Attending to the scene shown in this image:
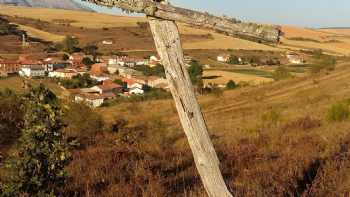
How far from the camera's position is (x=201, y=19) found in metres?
3.11

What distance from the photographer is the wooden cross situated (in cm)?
300

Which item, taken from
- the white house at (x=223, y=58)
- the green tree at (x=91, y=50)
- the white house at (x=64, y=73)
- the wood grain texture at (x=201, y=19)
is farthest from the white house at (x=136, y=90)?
the wood grain texture at (x=201, y=19)

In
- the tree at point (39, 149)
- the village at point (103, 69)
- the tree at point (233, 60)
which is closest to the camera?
the tree at point (39, 149)

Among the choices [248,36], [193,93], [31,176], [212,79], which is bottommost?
[212,79]

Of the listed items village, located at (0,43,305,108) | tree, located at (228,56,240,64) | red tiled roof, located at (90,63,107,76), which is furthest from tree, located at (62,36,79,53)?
tree, located at (228,56,240,64)

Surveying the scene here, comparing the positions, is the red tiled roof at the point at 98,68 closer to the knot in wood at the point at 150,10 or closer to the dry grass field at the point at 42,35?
the dry grass field at the point at 42,35

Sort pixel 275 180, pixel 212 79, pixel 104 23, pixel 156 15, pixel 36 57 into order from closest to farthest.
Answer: pixel 156 15
pixel 275 180
pixel 212 79
pixel 36 57
pixel 104 23

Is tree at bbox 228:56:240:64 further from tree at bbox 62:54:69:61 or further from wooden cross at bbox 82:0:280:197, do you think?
wooden cross at bbox 82:0:280:197

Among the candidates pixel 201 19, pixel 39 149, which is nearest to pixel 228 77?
pixel 39 149

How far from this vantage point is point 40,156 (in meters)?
5.18

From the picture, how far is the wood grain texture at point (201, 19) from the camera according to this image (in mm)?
2980

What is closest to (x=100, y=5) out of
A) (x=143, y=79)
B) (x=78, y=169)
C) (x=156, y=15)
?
(x=156, y=15)

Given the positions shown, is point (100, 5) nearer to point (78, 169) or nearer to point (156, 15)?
point (156, 15)

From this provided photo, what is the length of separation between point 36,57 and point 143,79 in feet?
83.4
